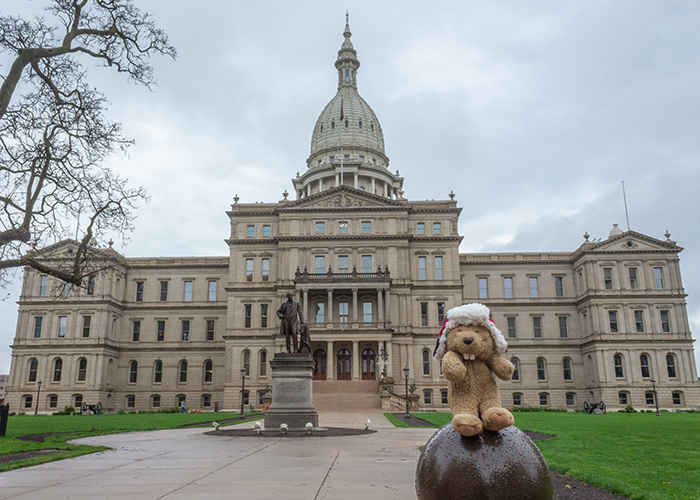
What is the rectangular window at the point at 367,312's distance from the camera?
5812 centimetres

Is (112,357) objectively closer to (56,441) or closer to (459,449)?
(56,441)

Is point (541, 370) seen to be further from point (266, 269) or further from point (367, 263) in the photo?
point (266, 269)

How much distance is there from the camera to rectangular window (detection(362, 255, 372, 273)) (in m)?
59.5

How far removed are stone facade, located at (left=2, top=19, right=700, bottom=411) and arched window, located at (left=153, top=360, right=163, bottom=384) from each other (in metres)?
0.16

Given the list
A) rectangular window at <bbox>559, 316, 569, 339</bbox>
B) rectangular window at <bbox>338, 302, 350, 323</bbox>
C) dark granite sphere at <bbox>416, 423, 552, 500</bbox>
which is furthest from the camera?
rectangular window at <bbox>559, 316, 569, 339</bbox>

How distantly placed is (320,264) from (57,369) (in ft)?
99.4

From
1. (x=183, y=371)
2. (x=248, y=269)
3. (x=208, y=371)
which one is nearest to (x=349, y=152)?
(x=248, y=269)

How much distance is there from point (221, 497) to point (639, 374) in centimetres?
6036

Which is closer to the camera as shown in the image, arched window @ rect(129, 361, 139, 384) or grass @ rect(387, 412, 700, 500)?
grass @ rect(387, 412, 700, 500)

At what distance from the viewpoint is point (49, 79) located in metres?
20.3

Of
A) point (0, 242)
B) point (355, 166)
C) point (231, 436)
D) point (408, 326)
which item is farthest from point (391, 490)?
point (355, 166)

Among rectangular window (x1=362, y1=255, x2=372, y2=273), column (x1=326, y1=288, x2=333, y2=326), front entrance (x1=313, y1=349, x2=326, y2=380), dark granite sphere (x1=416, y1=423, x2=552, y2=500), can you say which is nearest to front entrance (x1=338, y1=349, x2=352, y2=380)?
front entrance (x1=313, y1=349, x2=326, y2=380)

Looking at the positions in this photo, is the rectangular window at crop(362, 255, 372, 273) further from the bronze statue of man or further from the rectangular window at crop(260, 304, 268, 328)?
the bronze statue of man

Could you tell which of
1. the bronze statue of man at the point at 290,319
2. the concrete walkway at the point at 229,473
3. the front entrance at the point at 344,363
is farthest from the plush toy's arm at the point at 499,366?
the front entrance at the point at 344,363
